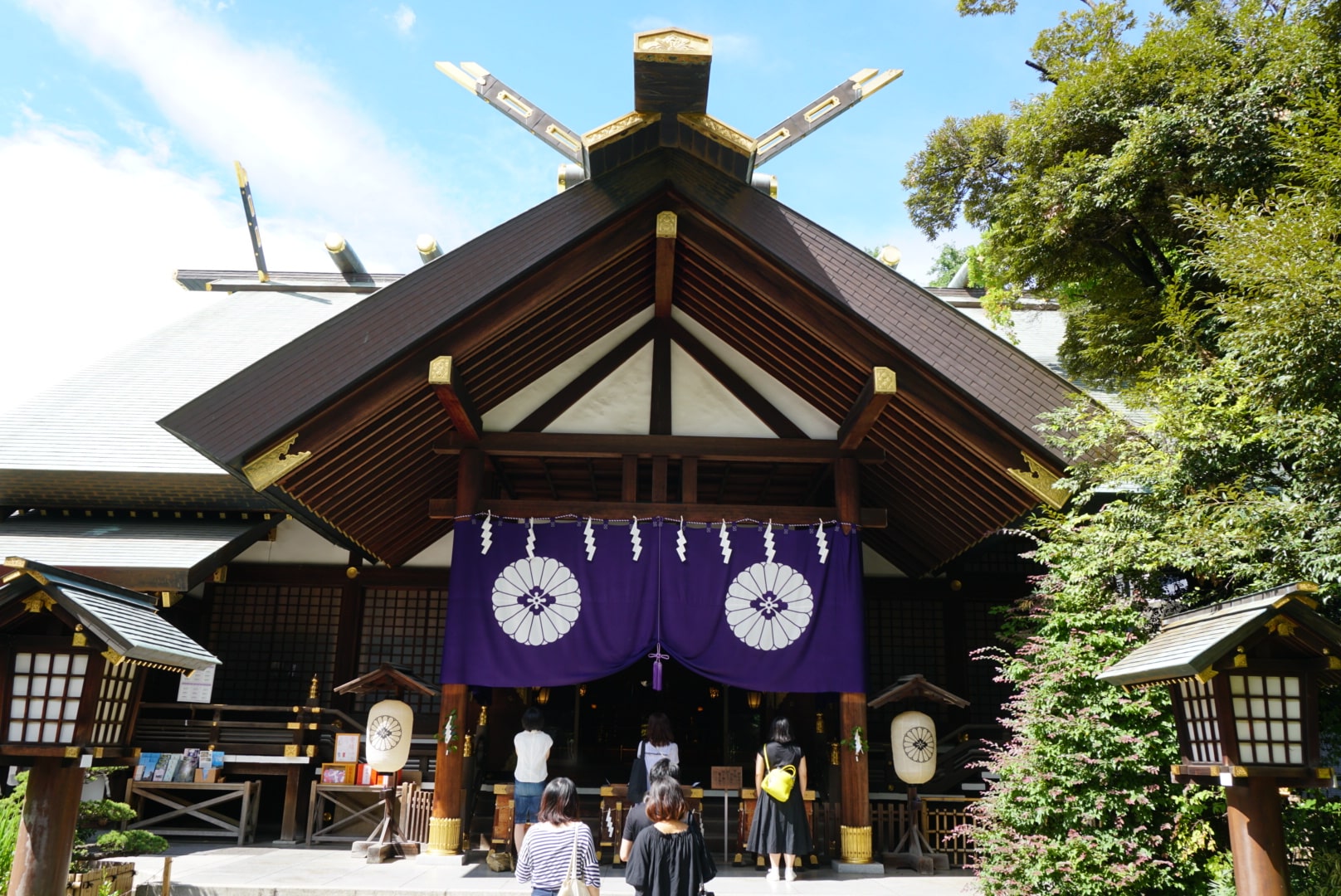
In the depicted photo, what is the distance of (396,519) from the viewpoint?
11.4m

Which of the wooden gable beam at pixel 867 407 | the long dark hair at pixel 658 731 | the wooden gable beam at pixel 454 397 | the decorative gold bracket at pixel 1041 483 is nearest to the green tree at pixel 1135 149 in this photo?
the decorative gold bracket at pixel 1041 483

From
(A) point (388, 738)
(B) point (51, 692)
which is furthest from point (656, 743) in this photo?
(B) point (51, 692)

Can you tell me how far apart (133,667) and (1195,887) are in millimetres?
6693

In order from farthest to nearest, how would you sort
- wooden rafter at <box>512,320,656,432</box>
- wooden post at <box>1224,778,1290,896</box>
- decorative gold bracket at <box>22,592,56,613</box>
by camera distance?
wooden rafter at <box>512,320,656,432</box> < decorative gold bracket at <box>22,592,56,613</box> < wooden post at <box>1224,778,1290,896</box>

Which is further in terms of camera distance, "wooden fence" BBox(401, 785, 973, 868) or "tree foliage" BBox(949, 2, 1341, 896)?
"wooden fence" BBox(401, 785, 973, 868)

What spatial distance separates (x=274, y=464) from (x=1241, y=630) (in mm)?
7246

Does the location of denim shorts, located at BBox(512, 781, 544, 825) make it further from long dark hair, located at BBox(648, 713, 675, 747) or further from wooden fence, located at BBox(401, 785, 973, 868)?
wooden fence, located at BBox(401, 785, 973, 868)

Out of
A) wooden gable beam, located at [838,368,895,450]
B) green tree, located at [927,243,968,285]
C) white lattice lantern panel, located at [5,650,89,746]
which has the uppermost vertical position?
green tree, located at [927,243,968,285]

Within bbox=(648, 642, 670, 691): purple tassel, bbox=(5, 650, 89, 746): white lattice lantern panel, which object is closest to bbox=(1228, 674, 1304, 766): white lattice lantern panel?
bbox=(648, 642, 670, 691): purple tassel

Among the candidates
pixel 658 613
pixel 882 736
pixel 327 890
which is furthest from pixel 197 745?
pixel 882 736

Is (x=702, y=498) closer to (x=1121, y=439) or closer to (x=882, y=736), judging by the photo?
(x=882, y=736)

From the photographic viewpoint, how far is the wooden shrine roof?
802 cm

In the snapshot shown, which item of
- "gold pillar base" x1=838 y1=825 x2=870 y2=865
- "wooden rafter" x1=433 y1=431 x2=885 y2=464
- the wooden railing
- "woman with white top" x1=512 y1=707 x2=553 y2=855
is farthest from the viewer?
"wooden rafter" x1=433 y1=431 x2=885 y2=464

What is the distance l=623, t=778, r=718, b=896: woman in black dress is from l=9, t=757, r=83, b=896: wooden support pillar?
2817mm
